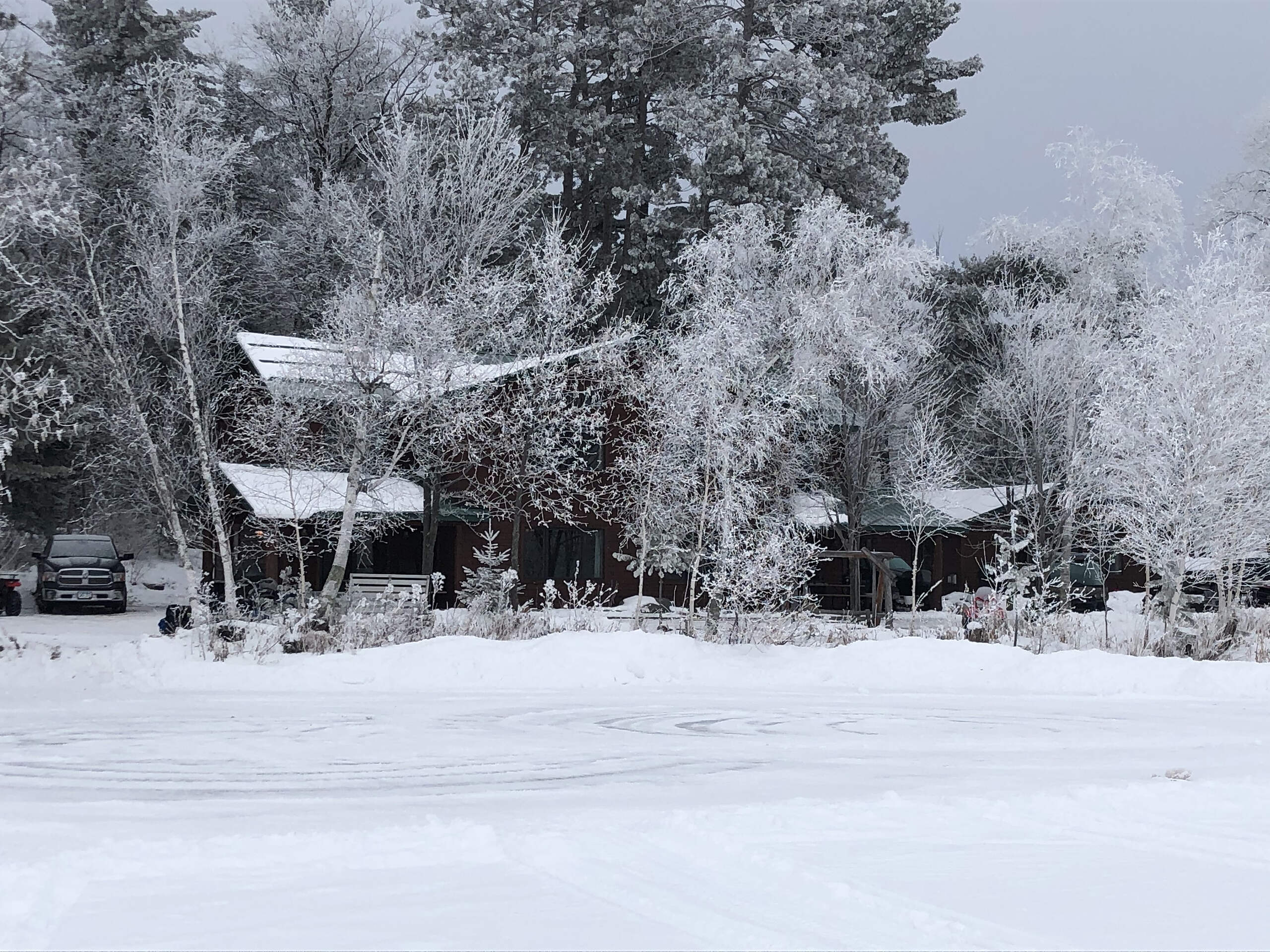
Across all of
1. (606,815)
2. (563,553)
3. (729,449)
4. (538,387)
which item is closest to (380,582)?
(563,553)

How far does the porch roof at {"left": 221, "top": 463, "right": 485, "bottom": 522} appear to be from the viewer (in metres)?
23.8

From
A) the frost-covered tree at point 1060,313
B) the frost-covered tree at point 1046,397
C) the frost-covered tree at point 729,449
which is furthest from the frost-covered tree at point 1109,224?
the frost-covered tree at point 729,449

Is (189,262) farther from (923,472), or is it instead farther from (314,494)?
(923,472)

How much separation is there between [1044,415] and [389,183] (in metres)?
19.0

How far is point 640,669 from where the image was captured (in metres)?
17.0

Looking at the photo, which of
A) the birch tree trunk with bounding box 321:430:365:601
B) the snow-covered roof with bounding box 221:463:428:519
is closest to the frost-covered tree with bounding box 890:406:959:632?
the snow-covered roof with bounding box 221:463:428:519

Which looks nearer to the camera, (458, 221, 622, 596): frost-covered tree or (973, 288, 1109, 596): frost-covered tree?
(458, 221, 622, 596): frost-covered tree

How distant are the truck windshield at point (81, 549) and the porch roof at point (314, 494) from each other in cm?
486

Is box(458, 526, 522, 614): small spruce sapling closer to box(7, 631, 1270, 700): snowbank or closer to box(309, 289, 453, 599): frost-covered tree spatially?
box(309, 289, 453, 599): frost-covered tree

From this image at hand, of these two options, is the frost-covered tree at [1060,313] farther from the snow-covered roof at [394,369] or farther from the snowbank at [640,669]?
the snowbank at [640,669]

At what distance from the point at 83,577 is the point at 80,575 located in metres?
0.10

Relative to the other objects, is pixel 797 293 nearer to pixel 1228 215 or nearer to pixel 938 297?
pixel 938 297

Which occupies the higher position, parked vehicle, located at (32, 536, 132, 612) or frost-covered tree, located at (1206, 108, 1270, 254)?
frost-covered tree, located at (1206, 108, 1270, 254)

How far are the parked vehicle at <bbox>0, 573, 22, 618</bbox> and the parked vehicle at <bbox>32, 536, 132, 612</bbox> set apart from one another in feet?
2.44
